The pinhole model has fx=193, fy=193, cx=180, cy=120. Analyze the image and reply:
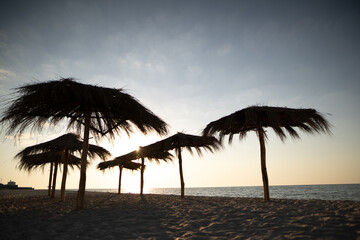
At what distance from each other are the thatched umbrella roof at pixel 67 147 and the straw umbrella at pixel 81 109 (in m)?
1.81

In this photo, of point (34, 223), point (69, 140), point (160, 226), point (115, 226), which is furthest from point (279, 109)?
point (69, 140)

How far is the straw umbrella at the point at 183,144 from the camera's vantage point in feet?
35.1

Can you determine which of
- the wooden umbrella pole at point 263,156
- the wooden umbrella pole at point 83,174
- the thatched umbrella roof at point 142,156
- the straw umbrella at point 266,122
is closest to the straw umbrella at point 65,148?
the wooden umbrella pole at point 83,174

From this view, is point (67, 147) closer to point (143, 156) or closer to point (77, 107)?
point (77, 107)

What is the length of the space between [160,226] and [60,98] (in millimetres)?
4332

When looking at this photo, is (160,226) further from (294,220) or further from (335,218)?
(335,218)

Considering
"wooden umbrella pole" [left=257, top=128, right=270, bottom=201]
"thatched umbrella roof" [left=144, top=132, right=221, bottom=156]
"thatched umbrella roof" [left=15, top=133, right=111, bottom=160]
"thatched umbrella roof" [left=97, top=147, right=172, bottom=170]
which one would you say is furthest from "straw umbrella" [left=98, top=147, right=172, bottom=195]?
"wooden umbrella pole" [left=257, top=128, right=270, bottom=201]

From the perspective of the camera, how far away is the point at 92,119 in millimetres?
7109

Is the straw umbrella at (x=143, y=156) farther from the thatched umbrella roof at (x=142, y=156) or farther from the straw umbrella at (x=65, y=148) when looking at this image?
the straw umbrella at (x=65, y=148)

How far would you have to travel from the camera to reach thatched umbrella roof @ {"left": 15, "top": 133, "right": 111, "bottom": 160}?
8728mm

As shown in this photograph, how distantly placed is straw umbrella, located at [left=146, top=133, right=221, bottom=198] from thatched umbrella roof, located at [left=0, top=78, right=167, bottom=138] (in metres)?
4.00

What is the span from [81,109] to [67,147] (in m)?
3.62

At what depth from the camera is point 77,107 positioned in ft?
20.5

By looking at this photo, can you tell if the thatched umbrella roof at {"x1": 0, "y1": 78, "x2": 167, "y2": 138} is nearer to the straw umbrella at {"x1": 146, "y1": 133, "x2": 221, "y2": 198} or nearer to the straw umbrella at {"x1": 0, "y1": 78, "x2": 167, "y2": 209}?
the straw umbrella at {"x1": 0, "y1": 78, "x2": 167, "y2": 209}
